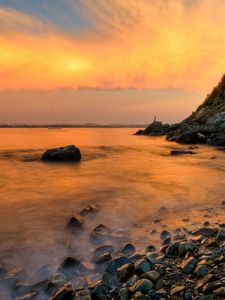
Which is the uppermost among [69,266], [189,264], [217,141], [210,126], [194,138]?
[210,126]

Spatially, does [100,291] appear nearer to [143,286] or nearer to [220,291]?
[143,286]

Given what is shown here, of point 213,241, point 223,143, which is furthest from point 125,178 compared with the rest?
point 223,143

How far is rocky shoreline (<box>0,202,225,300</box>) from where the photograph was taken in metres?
4.43

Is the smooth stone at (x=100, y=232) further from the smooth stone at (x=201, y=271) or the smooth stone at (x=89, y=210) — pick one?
the smooth stone at (x=201, y=271)

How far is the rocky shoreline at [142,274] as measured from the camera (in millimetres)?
4430

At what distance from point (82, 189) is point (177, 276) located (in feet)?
27.3

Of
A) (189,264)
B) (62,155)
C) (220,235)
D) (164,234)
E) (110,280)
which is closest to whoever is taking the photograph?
(110,280)

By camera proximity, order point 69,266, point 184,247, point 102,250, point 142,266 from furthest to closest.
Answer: point 102,250
point 184,247
point 69,266
point 142,266

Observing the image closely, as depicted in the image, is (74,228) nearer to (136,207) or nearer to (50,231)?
(50,231)

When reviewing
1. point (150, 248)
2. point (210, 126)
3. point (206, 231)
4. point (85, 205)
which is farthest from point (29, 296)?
point (210, 126)

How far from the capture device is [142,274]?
4973 mm

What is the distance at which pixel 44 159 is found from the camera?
77.4 feet

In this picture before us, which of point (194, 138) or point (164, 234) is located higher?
point (194, 138)

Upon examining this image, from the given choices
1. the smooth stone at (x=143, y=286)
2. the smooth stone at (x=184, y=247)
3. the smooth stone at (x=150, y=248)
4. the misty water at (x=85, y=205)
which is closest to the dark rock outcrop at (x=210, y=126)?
the misty water at (x=85, y=205)
